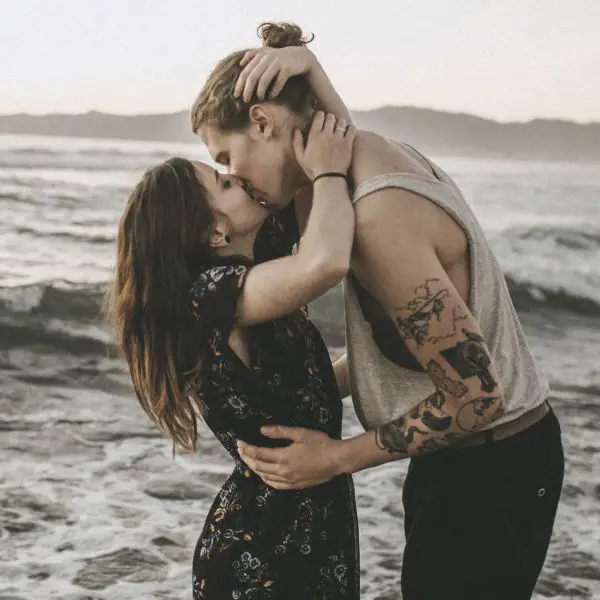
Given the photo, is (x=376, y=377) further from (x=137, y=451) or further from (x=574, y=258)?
(x=574, y=258)

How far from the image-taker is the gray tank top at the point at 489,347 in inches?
73.6

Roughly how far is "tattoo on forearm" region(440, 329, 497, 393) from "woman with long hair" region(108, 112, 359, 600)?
0.91ft

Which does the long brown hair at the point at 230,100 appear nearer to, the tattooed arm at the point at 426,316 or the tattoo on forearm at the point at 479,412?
the tattooed arm at the point at 426,316

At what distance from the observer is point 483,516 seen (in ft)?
6.43

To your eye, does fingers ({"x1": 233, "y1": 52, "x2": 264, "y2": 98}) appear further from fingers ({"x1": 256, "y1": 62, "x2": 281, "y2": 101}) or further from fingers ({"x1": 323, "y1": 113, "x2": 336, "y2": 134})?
fingers ({"x1": 323, "y1": 113, "x2": 336, "y2": 134})

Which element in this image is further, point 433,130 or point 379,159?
point 433,130

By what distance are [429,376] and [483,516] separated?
0.34 m

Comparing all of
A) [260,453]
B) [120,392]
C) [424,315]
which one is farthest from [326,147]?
[120,392]

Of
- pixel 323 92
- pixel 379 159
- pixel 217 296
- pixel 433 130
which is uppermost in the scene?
pixel 323 92

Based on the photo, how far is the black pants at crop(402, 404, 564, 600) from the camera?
6.42ft

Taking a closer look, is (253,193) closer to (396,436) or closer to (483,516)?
(396,436)

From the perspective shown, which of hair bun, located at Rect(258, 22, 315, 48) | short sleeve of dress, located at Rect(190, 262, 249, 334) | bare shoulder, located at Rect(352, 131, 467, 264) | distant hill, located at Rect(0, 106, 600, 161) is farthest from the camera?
distant hill, located at Rect(0, 106, 600, 161)

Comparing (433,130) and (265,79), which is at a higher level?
(265,79)

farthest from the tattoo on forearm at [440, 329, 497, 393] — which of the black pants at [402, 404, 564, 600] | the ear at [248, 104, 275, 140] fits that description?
the ear at [248, 104, 275, 140]
